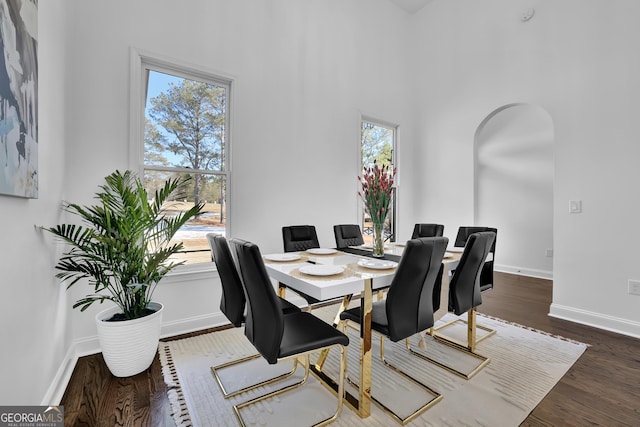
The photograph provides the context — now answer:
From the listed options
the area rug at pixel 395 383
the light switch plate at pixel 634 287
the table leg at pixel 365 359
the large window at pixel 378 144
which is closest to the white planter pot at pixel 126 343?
the area rug at pixel 395 383

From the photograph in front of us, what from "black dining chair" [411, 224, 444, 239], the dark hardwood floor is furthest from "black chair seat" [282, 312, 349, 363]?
"black dining chair" [411, 224, 444, 239]

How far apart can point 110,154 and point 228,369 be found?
198cm

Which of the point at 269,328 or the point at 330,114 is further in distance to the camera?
the point at 330,114

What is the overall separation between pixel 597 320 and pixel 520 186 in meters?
2.75

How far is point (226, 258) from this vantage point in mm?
1688

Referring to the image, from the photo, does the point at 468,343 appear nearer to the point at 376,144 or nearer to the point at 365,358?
the point at 365,358

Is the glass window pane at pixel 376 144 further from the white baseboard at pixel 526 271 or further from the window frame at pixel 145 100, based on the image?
the white baseboard at pixel 526 271

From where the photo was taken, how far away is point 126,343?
6.21ft

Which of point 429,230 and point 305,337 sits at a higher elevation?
point 429,230

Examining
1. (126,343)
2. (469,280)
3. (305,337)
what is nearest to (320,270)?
(305,337)

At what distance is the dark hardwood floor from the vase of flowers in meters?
1.38

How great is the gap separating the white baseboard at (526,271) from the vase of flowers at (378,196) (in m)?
4.06

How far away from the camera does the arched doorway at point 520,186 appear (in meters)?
4.78

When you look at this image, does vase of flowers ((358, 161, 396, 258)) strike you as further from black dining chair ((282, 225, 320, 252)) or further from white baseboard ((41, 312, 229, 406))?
white baseboard ((41, 312, 229, 406))
